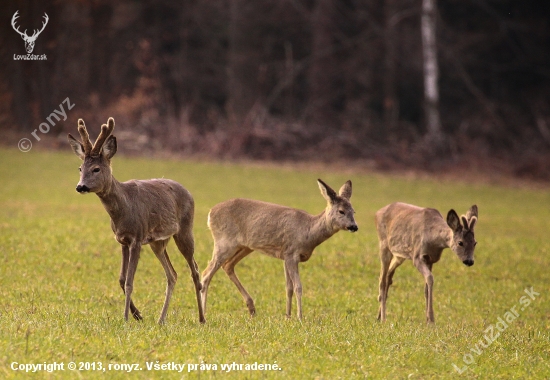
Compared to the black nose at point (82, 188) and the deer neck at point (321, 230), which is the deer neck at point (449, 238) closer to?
the deer neck at point (321, 230)

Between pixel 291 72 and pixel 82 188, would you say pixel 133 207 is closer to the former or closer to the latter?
pixel 82 188

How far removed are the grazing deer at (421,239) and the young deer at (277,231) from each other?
1050 millimetres

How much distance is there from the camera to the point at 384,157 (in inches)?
1346

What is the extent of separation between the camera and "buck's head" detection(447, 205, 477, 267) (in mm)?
10594

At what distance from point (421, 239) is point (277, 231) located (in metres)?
1.87

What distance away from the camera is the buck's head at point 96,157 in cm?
844

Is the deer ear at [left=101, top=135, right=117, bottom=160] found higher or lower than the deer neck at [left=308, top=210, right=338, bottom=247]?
higher

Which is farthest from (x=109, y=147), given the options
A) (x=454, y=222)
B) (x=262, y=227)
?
(x=454, y=222)

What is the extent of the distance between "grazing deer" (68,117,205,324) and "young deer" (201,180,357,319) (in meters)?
1.08

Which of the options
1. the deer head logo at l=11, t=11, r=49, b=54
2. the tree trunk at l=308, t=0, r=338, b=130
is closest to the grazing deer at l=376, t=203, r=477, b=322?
the deer head logo at l=11, t=11, r=49, b=54

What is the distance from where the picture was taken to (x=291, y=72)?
133ft

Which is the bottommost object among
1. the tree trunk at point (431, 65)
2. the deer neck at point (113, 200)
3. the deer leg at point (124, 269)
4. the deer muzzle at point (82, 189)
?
the deer leg at point (124, 269)

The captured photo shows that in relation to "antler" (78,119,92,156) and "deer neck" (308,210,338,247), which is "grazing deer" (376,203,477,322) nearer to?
"deer neck" (308,210,338,247)

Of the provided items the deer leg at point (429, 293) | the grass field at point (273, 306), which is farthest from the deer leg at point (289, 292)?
the deer leg at point (429, 293)
